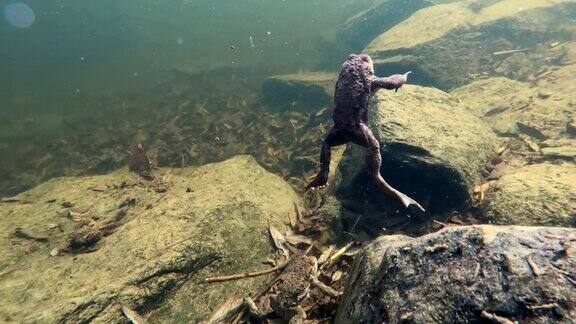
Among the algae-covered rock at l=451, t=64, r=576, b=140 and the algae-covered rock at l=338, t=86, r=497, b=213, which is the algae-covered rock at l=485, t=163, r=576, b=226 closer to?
the algae-covered rock at l=338, t=86, r=497, b=213

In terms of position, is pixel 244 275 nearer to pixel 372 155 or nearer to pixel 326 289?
pixel 326 289

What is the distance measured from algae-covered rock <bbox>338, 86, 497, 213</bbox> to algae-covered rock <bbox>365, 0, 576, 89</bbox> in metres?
7.05

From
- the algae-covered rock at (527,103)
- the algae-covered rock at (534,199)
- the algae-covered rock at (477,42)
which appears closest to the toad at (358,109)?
the algae-covered rock at (534,199)

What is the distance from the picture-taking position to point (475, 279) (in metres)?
1.98

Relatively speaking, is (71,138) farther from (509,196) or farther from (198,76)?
(509,196)

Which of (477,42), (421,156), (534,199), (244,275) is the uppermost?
(244,275)

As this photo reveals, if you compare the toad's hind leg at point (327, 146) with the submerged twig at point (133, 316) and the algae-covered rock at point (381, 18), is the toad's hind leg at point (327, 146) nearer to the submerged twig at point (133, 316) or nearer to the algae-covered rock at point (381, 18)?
the submerged twig at point (133, 316)

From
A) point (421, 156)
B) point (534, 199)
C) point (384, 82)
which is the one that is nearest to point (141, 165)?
point (384, 82)

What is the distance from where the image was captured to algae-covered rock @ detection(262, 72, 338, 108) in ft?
44.1

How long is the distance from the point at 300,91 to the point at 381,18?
11.7 metres

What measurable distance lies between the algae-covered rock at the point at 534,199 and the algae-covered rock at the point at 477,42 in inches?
317

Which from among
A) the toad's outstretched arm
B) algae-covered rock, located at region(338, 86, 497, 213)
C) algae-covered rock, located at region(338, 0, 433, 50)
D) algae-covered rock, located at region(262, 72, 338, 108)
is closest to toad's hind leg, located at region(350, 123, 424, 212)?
the toad's outstretched arm

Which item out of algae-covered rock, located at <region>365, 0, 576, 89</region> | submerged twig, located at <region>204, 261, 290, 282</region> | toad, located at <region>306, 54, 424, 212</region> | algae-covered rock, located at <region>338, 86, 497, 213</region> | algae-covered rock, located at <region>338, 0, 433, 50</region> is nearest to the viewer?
submerged twig, located at <region>204, 261, 290, 282</region>

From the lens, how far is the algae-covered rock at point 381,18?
73.0ft
